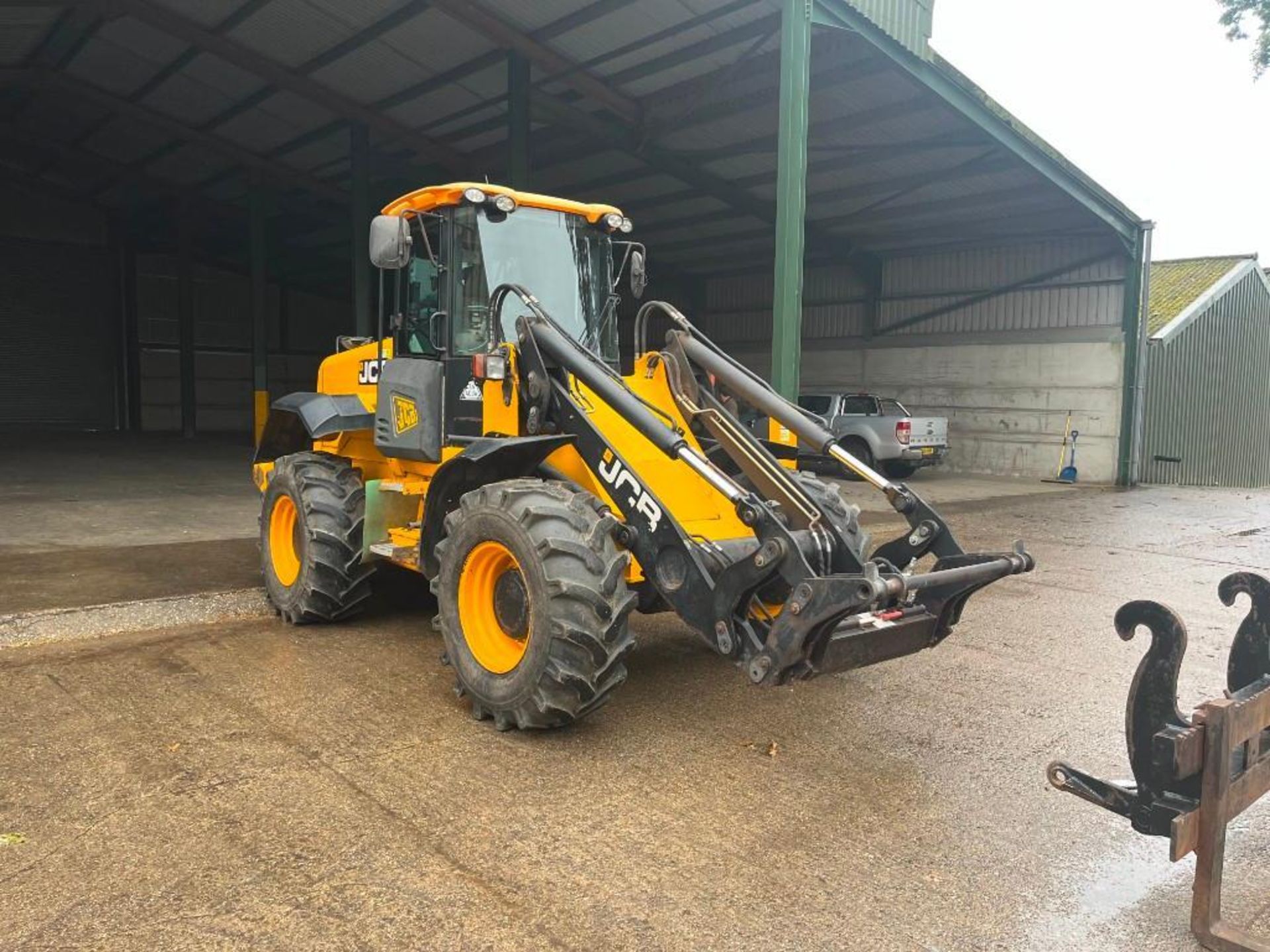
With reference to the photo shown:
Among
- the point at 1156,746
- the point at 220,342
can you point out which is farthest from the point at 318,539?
the point at 220,342

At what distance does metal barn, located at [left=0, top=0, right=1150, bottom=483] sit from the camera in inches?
535

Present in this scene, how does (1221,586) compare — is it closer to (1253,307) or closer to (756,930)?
(756,930)

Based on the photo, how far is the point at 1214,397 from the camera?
21.7 metres

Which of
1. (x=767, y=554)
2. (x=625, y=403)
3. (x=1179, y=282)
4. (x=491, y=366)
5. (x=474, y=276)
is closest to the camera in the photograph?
(x=767, y=554)

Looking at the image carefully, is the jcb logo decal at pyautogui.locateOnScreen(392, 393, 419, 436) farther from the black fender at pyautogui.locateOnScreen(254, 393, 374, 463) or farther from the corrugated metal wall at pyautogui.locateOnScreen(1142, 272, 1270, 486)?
the corrugated metal wall at pyautogui.locateOnScreen(1142, 272, 1270, 486)

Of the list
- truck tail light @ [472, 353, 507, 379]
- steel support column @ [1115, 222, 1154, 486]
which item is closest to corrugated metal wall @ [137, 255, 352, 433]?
steel support column @ [1115, 222, 1154, 486]

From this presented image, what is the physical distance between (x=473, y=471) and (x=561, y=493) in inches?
29.9

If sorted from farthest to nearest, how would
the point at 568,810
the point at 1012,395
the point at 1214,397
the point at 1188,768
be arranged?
the point at 1214,397
the point at 1012,395
the point at 568,810
the point at 1188,768

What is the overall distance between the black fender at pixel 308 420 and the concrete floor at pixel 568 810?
1373 mm

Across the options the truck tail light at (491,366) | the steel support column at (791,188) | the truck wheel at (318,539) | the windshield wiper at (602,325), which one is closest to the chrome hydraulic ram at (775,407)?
the windshield wiper at (602,325)

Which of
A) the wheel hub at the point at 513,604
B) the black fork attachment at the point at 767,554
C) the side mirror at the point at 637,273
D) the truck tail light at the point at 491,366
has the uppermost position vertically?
the side mirror at the point at 637,273

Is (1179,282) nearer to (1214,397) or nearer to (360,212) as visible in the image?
(1214,397)

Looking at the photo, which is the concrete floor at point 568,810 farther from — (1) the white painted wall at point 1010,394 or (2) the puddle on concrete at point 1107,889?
(1) the white painted wall at point 1010,394

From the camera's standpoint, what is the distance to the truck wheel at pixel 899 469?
63.4 ft
